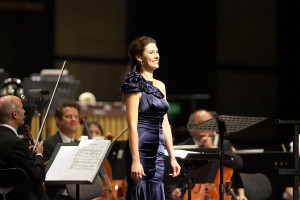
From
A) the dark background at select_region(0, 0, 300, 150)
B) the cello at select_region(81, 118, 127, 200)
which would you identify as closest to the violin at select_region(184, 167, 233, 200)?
the cello at select_region(81, 118, 127, 200)

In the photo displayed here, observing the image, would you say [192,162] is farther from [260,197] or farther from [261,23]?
[261,23]

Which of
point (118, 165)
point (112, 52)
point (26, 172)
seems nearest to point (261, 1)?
point (112, 52)

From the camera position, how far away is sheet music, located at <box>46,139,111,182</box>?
482cm

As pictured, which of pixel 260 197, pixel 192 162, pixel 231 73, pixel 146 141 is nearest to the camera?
pixel 146 141

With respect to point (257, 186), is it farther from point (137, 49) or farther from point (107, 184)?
point (137, 49)

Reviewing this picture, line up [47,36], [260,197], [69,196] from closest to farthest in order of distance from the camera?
[69,196] < [260,197] < [47,36]

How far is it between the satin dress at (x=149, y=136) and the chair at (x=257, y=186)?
1824 mm

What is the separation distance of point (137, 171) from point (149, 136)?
321 mm

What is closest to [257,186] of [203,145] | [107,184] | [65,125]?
[203,145]

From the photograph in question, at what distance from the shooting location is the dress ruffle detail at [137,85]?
14.6ft

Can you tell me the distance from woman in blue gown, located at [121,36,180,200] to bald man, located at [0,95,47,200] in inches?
29.1

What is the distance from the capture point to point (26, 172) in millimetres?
4594

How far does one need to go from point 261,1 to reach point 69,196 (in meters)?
7.90

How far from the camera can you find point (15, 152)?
4.56 meters
